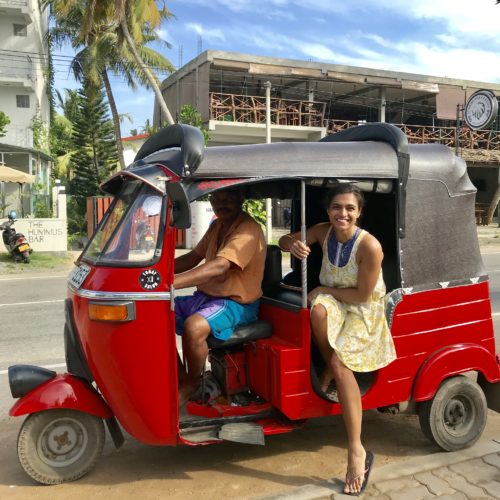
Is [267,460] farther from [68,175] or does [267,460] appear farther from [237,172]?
[68,175]

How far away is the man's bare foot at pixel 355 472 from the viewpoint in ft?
10.2

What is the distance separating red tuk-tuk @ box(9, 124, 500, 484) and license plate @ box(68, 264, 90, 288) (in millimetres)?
14

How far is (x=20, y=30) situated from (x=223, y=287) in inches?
1232

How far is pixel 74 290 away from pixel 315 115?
22.5 metres

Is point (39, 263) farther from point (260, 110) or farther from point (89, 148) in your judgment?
point (89, 148)

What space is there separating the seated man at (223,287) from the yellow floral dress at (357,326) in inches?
19.2

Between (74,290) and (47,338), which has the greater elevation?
(74,290)

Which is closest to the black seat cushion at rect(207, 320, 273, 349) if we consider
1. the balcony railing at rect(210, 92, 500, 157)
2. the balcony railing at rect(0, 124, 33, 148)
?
the balcony railing at rect(210, 92, 500, 157)

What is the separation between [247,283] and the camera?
3.59 metres

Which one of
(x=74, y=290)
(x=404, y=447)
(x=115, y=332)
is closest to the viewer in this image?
(x=115, y=332)

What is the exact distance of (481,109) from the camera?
1870 cm

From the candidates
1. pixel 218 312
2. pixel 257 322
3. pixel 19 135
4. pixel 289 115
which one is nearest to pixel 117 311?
pixel 218 312

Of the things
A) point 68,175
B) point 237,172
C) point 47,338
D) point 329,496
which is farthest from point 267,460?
point 68,175

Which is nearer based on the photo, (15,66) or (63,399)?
(63,399)
